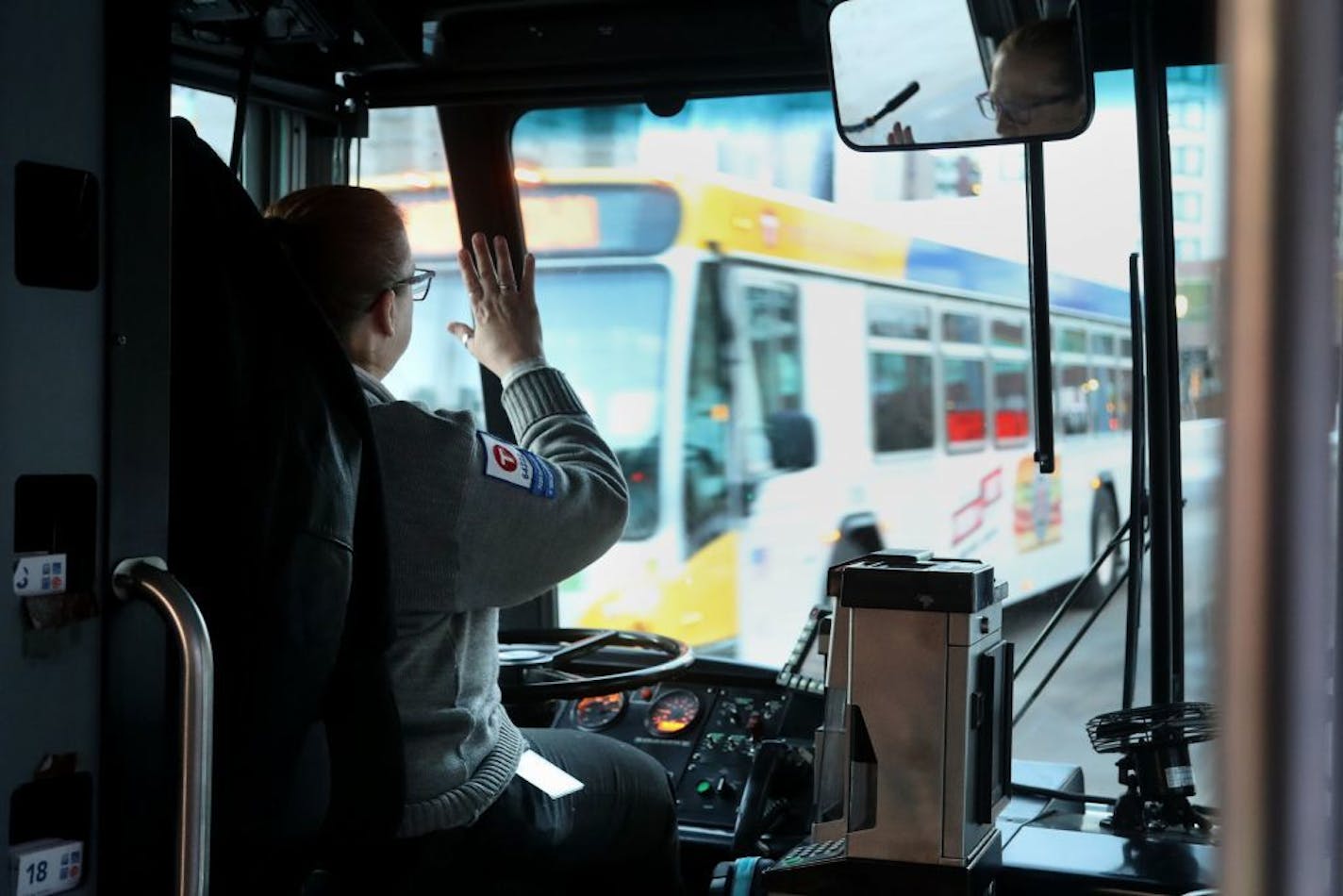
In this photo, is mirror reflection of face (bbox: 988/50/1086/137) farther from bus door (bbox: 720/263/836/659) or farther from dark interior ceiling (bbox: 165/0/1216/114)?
bus door (bbox: 720/263/836/659)

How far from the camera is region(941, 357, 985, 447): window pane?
20.6ft

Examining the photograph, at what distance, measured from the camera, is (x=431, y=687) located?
2049 mm

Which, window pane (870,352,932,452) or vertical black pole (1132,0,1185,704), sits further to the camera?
window pane (870,352,932,452)

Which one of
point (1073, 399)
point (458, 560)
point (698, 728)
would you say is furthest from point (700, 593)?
point (458, 560)

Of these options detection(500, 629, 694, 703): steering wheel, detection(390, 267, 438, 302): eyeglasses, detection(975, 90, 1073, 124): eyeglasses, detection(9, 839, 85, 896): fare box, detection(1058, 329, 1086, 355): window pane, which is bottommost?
detection(9, 839, 85, 896): fare box

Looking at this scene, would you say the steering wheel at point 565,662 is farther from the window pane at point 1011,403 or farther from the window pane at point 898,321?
the window pane at point 1011,403

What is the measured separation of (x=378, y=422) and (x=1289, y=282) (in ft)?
5.14

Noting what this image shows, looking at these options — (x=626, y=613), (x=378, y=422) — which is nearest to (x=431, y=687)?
(x=378, y=422)

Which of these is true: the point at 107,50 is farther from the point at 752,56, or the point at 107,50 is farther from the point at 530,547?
the point at 752,56

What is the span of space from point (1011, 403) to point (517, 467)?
4.79 m

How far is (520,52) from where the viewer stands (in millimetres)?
2979

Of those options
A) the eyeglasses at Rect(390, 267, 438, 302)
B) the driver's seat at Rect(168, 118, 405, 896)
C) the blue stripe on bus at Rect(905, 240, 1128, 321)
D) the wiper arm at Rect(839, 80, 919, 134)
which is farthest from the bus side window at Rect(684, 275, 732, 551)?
the driver's seat at Rect(168, 118, 405, 896)

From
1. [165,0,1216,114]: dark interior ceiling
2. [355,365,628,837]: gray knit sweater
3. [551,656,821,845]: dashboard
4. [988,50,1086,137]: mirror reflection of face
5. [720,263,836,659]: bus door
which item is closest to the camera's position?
[355,365,628,837]: gray knit sweater

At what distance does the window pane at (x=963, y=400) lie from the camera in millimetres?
6266
